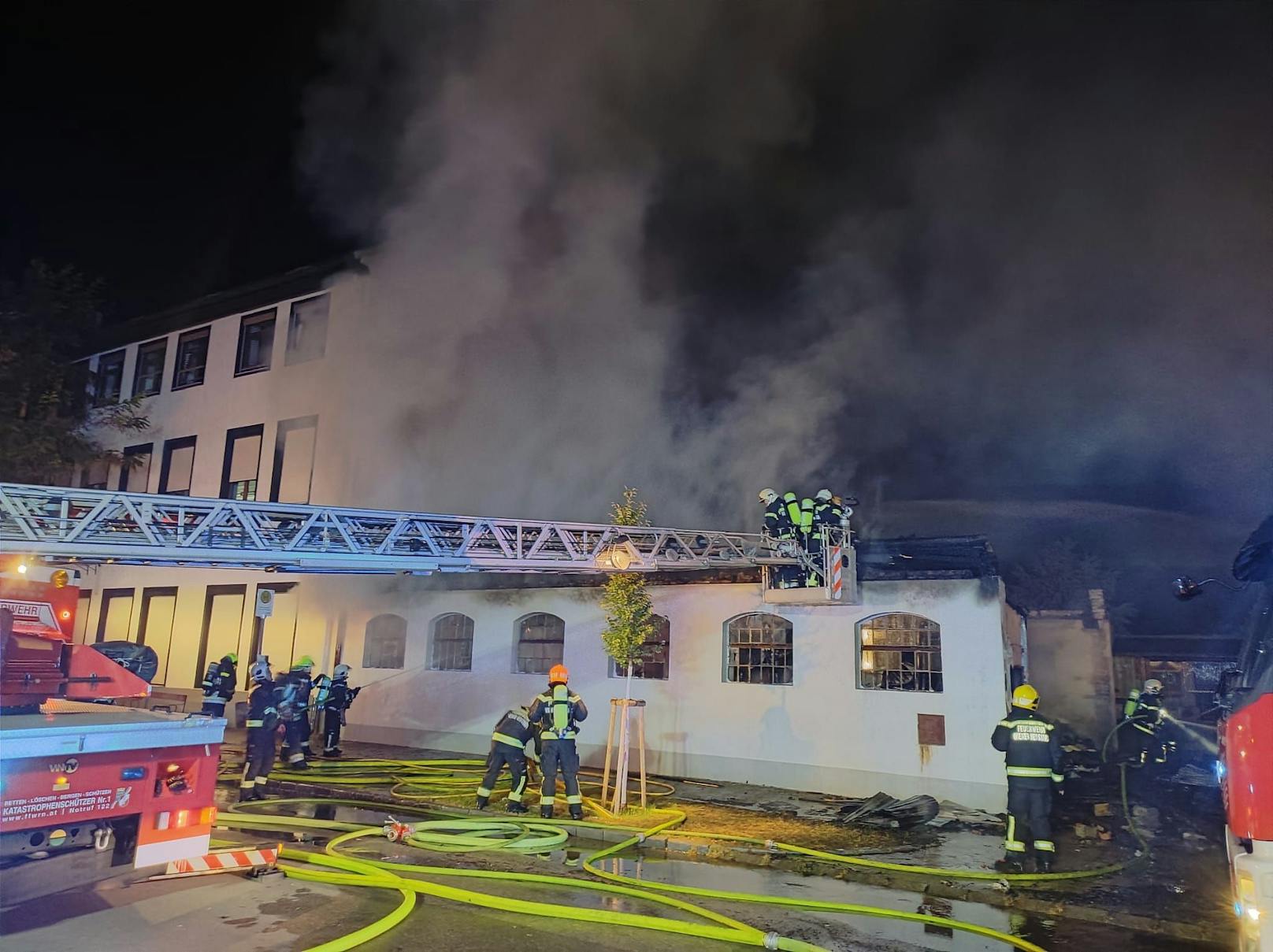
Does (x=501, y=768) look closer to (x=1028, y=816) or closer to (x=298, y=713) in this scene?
(x=298, y=713)

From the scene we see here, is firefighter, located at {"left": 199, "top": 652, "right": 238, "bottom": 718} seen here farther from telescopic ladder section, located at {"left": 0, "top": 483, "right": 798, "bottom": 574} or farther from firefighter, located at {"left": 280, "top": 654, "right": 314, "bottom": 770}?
telescopic ladder section, located at {"left": 0, "top": 483, "right": 798, "bottom": 574}

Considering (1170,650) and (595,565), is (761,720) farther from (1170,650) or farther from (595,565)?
(1170,650)

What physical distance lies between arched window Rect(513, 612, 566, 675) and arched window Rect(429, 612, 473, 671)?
3.38ft

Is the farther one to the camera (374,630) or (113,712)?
(374,630)

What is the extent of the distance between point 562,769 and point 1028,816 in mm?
4502

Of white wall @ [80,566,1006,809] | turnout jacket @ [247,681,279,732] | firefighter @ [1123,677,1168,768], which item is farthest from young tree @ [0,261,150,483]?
firefighter @ [1123,677,1168,768]

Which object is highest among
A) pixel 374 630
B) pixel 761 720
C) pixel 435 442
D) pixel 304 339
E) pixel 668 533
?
pixel 304 339

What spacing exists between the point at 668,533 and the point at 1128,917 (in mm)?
5497

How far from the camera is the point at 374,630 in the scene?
1473 cm

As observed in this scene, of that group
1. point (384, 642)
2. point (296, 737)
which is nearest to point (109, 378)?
point (384, 642)

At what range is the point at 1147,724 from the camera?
9.32 meters

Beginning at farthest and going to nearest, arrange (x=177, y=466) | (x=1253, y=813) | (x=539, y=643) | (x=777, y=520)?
(x=177, y=466) < (x=539, y=643) < (x=777, y=520) < (x=1253, y=813)

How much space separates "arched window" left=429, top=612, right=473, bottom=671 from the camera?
13.5 metres

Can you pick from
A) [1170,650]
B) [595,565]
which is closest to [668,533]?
[595,565]
